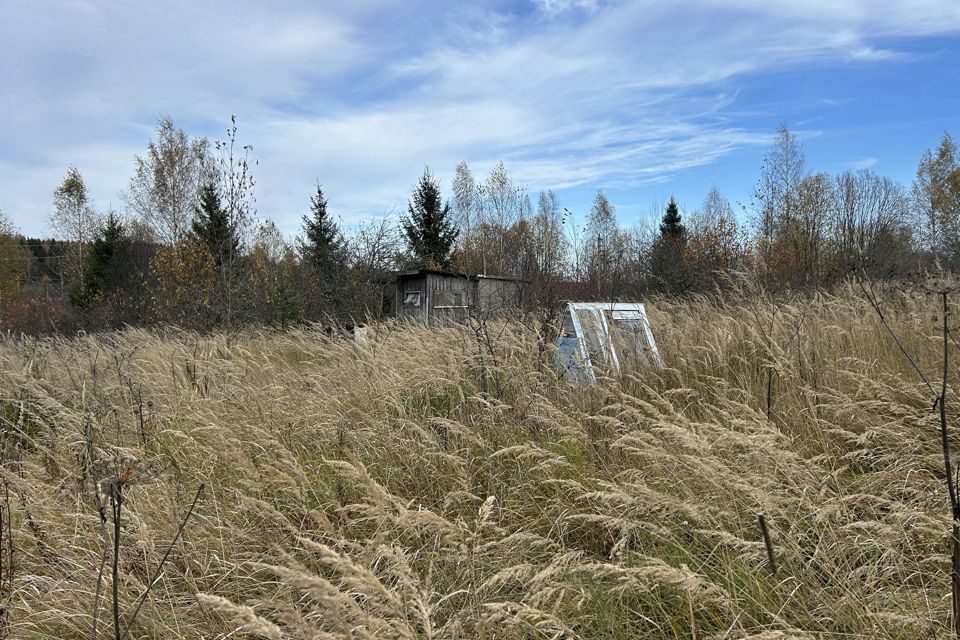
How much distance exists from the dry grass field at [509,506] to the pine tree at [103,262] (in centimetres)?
2560

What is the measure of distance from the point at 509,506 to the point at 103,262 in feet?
103

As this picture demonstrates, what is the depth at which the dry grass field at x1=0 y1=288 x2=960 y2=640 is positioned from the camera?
173 cm

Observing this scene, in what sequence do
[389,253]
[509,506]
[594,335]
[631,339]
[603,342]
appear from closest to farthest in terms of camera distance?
[509,506] → [603,342] → [594,335] → [631,339] → [389,253]

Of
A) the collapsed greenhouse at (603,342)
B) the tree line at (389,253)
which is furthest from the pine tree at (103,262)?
the collapsed greenhouse at (603,342)

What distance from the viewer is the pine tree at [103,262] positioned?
25844mm

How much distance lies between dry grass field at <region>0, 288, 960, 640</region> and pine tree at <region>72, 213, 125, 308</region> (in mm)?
25601

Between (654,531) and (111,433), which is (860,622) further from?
(111,433)

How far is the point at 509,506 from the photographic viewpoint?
105 inches

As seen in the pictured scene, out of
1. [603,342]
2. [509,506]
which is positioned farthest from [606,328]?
[509,506]

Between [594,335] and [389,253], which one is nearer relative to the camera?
[594,335]

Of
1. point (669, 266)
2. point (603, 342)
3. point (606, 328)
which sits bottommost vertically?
point (603, 342)

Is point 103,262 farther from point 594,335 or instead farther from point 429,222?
point 594,335

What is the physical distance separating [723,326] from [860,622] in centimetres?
366

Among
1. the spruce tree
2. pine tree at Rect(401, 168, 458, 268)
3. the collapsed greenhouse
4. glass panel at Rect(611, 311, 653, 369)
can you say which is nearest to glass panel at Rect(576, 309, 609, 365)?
the collapsed greenhouse
